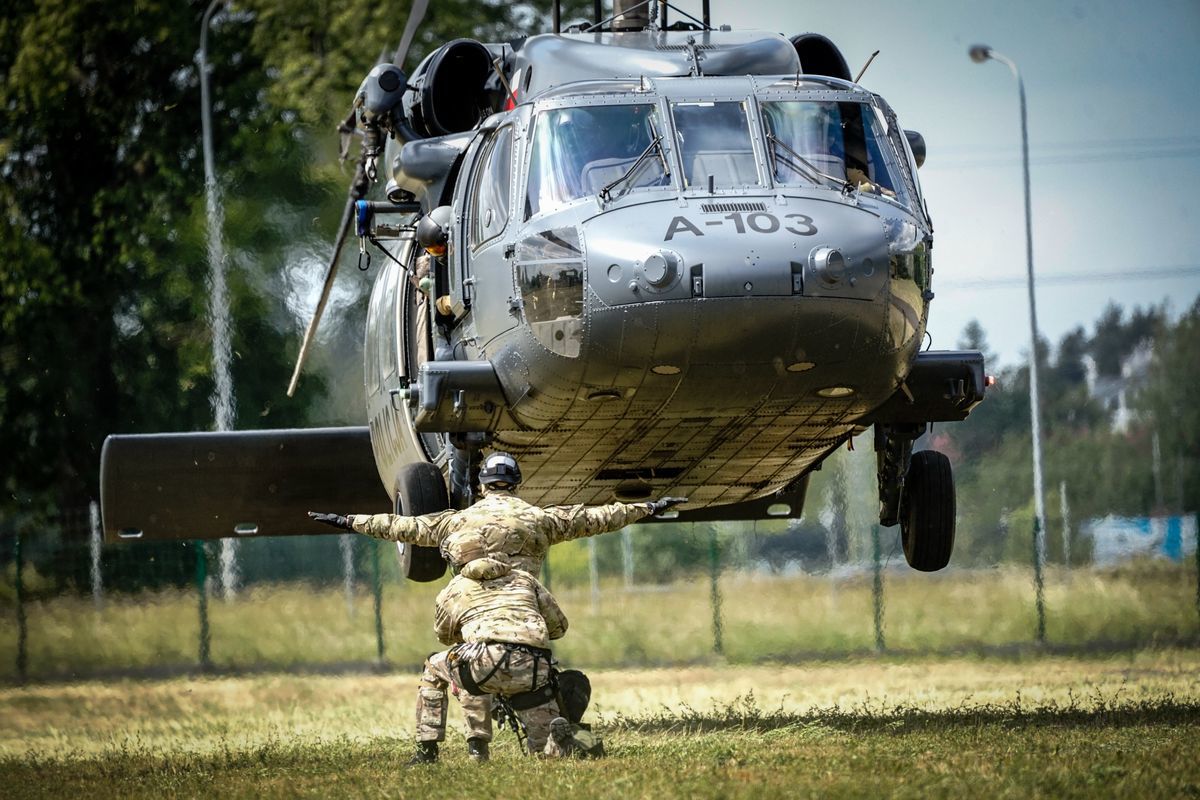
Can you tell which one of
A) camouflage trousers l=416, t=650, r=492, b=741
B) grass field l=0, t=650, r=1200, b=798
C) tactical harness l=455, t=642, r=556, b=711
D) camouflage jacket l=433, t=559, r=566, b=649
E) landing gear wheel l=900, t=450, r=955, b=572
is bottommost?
grass field l=0, t=650, r=1200, b=798

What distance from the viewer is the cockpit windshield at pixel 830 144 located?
10.7 meters

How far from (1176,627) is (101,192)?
15443mm

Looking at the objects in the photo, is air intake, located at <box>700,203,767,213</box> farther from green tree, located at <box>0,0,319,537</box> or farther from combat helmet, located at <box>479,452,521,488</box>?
green tree, located at <box>0,0,319,537</box>

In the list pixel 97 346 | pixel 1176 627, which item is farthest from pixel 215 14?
pixel 1176 627

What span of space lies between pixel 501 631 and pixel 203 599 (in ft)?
37.5

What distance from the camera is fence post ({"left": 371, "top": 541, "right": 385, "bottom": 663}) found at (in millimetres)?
21016

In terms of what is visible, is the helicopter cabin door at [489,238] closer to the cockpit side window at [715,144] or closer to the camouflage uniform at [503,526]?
the cockpit side window at [715,144]

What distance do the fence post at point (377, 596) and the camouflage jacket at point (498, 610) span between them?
11.3 metres

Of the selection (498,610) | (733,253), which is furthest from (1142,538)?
(498,610)

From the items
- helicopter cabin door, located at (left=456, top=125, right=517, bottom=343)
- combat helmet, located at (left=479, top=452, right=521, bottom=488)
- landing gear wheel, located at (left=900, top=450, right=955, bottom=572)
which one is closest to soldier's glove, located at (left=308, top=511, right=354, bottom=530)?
combat helmet, located at (left=479, top=452, right=521, bottom=488)

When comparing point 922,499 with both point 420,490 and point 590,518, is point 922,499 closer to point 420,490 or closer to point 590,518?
point 420,490

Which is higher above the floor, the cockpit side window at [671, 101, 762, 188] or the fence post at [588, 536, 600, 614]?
the cockpit side window at [671, 101, 762, 188]

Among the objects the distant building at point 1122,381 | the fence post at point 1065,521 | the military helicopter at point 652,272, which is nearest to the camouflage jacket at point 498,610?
the military helicopter at point 652,272

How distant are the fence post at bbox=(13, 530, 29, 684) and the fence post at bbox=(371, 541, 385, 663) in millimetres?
3633
